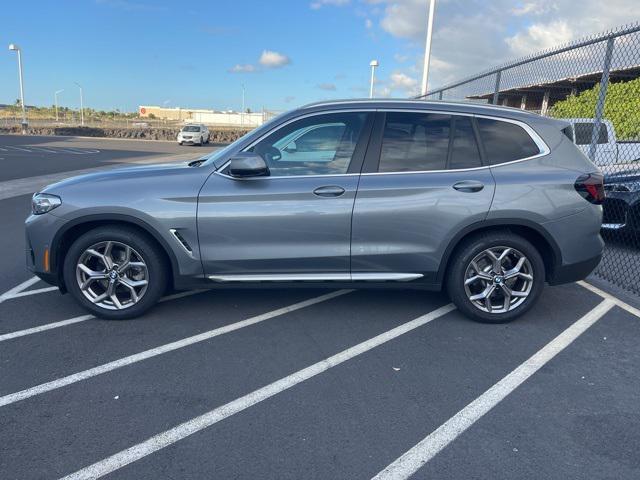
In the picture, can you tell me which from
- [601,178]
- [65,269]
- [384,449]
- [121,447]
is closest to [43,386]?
[121,447]

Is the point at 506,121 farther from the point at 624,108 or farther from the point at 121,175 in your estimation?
the point at 624,108

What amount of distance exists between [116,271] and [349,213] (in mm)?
1990

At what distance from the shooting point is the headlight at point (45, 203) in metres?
4.13

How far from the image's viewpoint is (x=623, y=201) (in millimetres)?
6727

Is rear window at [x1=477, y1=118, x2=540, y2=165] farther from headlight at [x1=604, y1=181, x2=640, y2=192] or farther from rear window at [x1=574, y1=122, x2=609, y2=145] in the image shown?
rear window at [x1=574, y1=122, x2=609, y2=145]

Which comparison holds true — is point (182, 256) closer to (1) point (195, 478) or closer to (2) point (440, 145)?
(1) point (195, 478)

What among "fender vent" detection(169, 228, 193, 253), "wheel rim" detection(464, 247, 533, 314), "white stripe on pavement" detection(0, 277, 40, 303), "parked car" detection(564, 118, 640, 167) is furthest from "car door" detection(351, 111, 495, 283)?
"parked car" detection(564, 118, 640, 167)

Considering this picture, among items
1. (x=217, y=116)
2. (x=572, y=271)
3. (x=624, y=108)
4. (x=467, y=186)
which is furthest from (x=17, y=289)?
(x=217, y=116)

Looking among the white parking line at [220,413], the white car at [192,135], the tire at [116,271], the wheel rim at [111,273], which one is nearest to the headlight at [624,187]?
the white parking line at [220,413]

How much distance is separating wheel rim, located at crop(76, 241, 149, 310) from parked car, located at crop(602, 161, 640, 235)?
6014mm

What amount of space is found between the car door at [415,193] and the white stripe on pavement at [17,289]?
3.30m

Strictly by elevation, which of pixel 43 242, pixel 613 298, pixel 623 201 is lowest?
pixel 613 298

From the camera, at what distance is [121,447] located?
8.80 ft

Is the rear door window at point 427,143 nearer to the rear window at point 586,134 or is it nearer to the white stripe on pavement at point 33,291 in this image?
the white stripe on pavement at point 33,291
